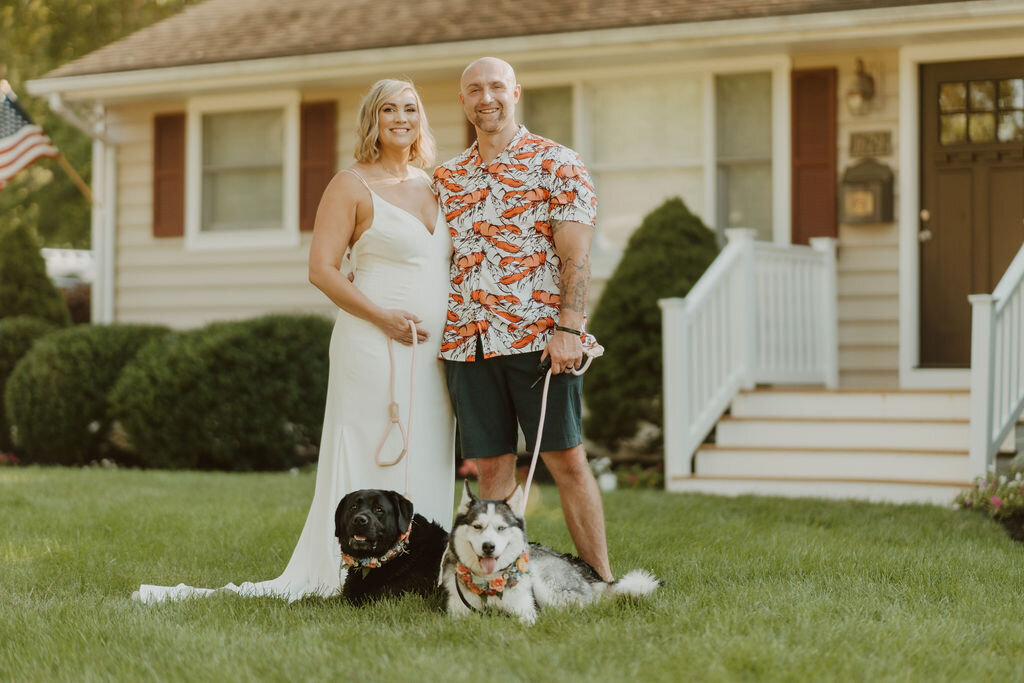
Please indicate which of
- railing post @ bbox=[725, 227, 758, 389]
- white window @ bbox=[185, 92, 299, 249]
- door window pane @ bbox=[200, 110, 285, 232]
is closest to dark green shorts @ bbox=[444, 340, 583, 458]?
railing post @ bbox=[725, 227, 758, 389]

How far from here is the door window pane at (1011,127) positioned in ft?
26.7

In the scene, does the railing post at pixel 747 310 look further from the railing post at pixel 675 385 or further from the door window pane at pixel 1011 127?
the door window pane at pixel 1011 127

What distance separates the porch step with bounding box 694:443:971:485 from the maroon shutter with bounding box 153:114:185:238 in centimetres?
533

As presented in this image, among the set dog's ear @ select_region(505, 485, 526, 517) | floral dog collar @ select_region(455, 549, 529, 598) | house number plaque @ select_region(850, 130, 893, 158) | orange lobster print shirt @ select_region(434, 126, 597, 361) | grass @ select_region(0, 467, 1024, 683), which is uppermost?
house number plaque @ select_region(850, 130, 893, 158)

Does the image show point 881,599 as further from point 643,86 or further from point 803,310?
point 643,86

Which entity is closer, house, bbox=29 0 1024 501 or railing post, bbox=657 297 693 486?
railing post, bbox=657 297 693 486

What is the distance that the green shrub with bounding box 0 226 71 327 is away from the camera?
12742 millimetres

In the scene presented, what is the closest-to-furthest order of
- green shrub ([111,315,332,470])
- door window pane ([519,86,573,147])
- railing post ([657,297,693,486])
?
railing post ([657,297,693,486]) → green shrub ([111,315,332,470]) → door window pane ([519,86,573,147])

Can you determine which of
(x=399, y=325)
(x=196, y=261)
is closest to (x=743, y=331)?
(x=399, y=325)

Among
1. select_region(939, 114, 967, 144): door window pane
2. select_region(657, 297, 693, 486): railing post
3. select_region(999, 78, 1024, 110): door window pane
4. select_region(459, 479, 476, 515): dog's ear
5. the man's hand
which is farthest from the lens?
select_region(939, 114, 967, 144): door window pane

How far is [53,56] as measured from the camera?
789 inches

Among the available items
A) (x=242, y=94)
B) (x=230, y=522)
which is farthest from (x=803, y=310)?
(x=242, y=94)

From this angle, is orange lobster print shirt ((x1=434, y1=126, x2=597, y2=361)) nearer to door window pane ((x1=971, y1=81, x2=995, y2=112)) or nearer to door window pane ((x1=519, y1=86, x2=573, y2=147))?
door window pane ((x1=971, y1=81, x2=995, y2=112))

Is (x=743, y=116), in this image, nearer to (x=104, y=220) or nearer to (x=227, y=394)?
(x=227, y=394)
